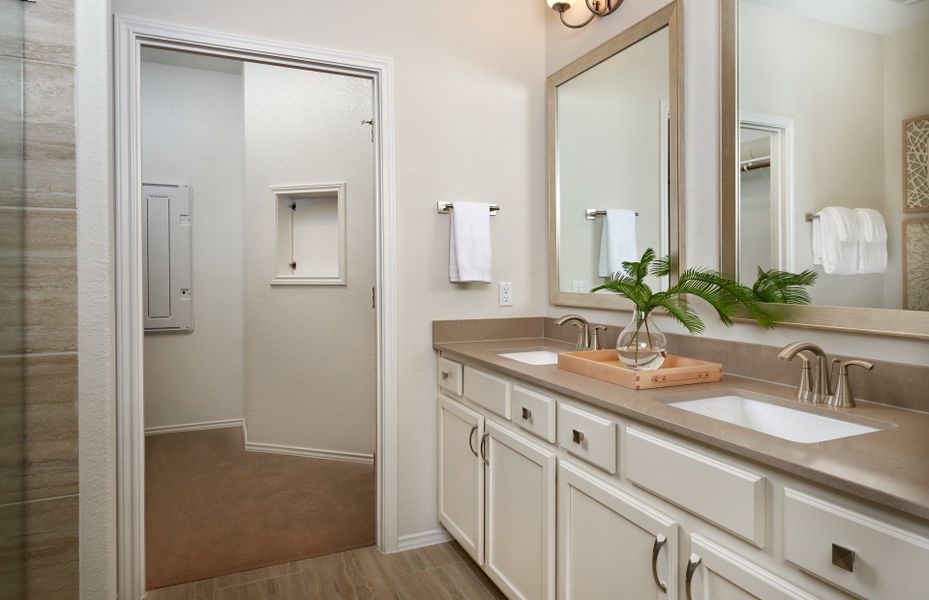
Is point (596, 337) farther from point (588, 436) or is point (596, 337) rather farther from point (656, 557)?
point (656, 557)

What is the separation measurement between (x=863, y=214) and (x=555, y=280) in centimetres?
138

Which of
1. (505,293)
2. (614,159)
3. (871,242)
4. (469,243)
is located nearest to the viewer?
(871,242)

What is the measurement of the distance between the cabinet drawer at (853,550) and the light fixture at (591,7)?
6.40ft

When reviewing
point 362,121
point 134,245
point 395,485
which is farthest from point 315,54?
point 395,485

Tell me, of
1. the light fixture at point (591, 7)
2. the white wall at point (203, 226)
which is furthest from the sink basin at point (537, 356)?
the white wall at point (203, 226)

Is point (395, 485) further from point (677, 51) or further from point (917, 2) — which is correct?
point (917, 2)

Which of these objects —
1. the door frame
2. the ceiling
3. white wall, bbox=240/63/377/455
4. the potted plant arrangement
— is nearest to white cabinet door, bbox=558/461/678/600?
the potted plant arrangement

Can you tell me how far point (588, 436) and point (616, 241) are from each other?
103 centimetres

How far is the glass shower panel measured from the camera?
4.60 ft

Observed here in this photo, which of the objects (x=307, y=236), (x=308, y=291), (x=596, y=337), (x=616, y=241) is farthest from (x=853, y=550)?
(x=307, y=236)

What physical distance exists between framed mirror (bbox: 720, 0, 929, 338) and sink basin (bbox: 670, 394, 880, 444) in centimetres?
25

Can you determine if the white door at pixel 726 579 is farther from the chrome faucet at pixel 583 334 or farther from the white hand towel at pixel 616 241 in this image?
the white hand towel at pixel 616 241

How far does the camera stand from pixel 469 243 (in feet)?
8.20

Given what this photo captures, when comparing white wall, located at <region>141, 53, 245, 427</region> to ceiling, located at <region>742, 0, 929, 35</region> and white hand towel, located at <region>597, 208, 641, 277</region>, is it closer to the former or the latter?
white hand towel, located at <region>597, 208, 641, 277</region>
